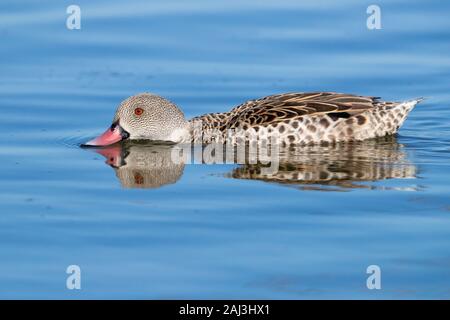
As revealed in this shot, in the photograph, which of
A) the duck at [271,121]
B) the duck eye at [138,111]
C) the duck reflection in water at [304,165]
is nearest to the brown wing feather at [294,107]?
the duck at [271,121]

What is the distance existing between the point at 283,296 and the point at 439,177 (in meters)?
3.78

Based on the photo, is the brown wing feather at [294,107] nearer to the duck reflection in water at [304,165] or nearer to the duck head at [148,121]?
the duck reflection in water at [304,165]

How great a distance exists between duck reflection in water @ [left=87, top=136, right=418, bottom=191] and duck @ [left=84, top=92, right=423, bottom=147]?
15cm

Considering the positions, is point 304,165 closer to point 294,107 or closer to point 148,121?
point 294,107

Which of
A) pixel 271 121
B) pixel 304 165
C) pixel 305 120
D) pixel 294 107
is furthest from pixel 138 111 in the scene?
pixel 304 165

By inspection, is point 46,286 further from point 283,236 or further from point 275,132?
point 275,132

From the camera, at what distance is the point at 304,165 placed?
505 inches

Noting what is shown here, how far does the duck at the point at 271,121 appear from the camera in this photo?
13.9m

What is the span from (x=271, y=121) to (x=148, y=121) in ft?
4.92

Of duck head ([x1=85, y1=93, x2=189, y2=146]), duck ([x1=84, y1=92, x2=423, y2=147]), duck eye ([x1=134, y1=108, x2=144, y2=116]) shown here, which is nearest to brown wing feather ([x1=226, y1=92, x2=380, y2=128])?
duck ([x1=84, y1=92, x2=423, y2=147])

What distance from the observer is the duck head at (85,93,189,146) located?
14141mm

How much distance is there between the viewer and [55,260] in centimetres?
959

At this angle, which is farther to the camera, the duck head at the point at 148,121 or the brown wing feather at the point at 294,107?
the duck head at the point at 148,121

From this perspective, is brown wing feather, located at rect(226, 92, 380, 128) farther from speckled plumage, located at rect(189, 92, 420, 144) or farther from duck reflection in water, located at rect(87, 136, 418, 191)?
duck reflection in water, located at rect(87, 136, 418, 191)
